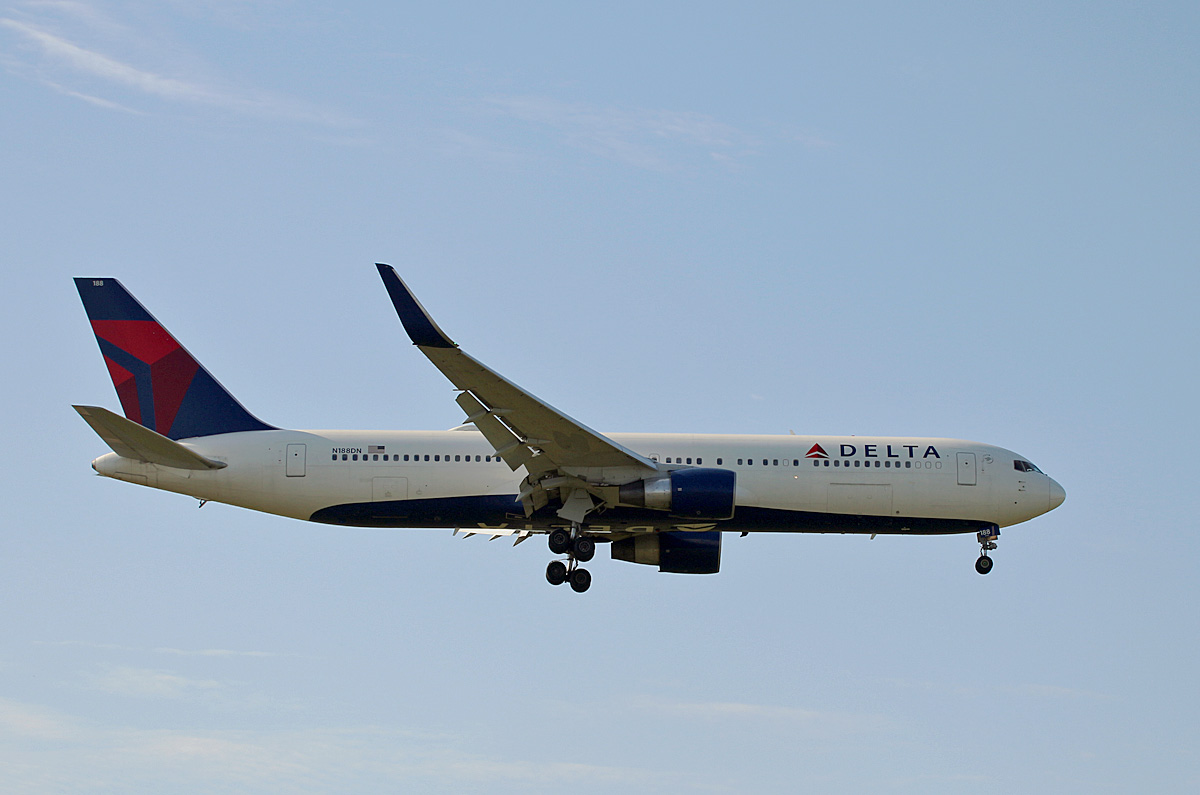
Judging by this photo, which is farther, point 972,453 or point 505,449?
point 972,453

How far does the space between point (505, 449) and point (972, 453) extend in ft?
40.0

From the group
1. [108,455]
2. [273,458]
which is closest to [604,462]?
[273,458]

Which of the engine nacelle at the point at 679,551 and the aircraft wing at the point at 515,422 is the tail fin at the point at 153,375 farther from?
the engine nacelle at the point at 679,551

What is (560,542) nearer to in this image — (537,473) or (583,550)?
(583,550)

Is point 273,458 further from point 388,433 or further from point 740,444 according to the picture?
point 740,444

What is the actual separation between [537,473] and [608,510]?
82.7 inches

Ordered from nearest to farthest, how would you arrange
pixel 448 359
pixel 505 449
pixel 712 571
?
pixel 448 359
pixel 505 449
pixel 712 571

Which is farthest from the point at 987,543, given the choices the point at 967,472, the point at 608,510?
the point at 608,510

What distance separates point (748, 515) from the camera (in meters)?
33.5

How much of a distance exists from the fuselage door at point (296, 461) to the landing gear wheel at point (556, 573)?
21.1 ft

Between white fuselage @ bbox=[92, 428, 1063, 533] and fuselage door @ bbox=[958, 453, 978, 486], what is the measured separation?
0.08 feet

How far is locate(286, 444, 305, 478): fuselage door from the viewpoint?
108 feet

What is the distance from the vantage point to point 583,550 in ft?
110

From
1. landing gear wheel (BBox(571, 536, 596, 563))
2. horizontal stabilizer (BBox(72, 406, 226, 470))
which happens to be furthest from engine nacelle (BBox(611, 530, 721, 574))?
horizontal stabilizer (BBox(72, 406, 226, 470))
